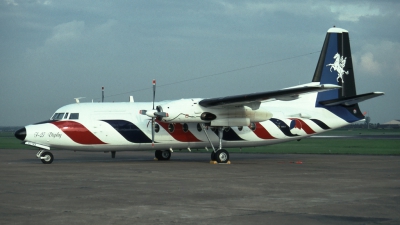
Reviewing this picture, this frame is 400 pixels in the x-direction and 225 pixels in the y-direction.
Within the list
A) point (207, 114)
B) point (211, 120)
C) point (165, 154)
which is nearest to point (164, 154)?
point (165, 154)

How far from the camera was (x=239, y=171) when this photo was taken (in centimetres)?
1992

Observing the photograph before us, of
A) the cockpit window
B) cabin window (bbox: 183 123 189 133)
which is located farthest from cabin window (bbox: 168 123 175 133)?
the cockpit window

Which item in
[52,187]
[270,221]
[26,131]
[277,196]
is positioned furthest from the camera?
[26,131]

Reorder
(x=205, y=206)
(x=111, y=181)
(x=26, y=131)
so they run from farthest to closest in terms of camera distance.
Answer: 1. (x=26, y=131)
2. (x=111, y=181)
3. (x=205, y=206)

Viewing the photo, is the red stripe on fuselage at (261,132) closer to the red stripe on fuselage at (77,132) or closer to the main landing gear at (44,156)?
the red stripe on fuselage at (77,132)

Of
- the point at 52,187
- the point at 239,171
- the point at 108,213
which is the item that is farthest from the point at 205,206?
the point at 239,171

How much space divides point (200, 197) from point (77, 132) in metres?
12.5

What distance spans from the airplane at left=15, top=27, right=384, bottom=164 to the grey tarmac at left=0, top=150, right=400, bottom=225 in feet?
14.5

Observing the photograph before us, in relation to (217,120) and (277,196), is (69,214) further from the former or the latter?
(217,120)

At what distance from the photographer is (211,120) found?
24500 mm

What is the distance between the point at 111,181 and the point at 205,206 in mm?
5799

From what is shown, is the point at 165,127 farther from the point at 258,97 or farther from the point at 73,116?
the point at 258,97

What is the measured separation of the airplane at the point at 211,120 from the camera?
23.4 meters

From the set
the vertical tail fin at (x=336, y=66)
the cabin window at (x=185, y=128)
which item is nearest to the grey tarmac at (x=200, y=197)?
the cabin window at (x=185, y=128)
